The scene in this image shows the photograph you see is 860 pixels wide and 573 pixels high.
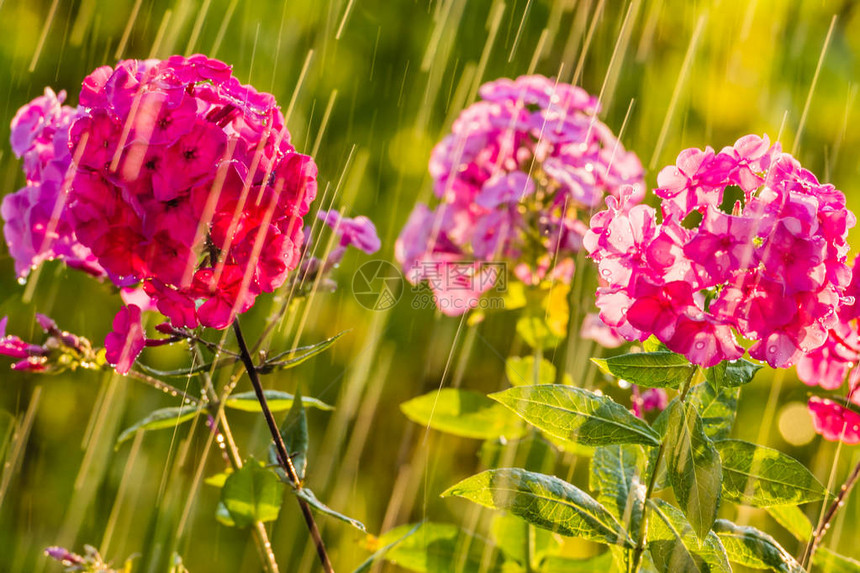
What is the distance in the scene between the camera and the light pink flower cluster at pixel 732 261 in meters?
0.87

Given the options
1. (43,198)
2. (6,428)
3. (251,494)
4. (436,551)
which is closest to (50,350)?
(43,198)

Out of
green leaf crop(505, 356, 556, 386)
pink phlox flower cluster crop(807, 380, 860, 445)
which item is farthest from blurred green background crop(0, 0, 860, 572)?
pink phlox flower cluster crop(807, 380, 860, 445)

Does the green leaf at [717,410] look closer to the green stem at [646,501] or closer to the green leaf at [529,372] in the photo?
the green stem at [646,501]

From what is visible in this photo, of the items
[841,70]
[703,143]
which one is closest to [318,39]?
[703,143]

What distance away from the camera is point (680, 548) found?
3.11 feet

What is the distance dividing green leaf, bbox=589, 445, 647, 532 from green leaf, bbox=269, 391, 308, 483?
16.1 inches

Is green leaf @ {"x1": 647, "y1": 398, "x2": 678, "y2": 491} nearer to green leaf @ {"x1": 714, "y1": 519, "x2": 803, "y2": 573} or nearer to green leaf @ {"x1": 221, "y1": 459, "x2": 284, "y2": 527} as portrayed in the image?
green leaf @ {"x1": 714, "y1": 519, "x2": 803, "y2": 573}

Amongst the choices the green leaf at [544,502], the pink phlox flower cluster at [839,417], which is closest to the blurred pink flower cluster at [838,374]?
the pink phlox flower cluster at [839,417]

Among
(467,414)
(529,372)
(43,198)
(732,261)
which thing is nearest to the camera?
(732,261)

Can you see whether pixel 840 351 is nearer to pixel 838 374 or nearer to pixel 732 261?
pixel 838 374

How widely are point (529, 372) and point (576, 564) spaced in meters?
0.39

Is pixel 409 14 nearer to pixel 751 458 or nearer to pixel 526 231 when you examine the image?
pixel 526 231

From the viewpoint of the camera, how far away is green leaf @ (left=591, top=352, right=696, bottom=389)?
0.95 meters

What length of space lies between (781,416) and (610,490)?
4.40ft
